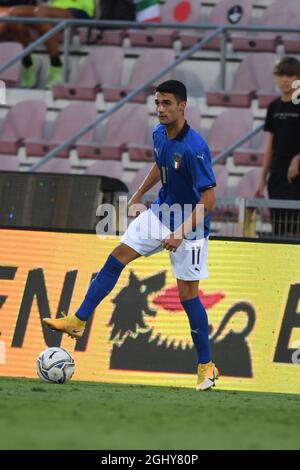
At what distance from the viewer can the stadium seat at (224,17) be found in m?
14.9

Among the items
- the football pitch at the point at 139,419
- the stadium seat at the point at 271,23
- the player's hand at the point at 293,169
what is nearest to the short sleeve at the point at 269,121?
the player's hand at the point at 293,169

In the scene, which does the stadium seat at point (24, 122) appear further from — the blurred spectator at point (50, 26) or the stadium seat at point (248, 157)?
the stadium seat at point (248, 157)

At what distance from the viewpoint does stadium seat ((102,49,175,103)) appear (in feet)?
47.0

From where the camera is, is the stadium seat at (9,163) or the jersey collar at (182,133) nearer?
Result: the jersey collar at (182,133)

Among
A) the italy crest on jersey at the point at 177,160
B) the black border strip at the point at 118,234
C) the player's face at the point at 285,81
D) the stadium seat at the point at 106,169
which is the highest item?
the stadium seat at the point at 106,169

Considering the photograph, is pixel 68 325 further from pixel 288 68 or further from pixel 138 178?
pixel 138 178

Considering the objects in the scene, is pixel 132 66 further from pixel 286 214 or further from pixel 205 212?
pixel 205 212

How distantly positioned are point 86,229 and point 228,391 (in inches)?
75.1

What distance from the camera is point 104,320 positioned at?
9.74m

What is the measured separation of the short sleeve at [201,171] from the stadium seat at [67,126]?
600 cm

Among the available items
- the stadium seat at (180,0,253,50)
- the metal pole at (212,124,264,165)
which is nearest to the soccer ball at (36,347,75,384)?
the metal pole at (212,124,264,165)

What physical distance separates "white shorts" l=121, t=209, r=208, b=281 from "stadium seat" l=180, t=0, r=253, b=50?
6.55 meters

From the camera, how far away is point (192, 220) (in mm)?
8188

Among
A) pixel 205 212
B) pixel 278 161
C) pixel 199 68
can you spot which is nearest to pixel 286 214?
pixel 278 161
